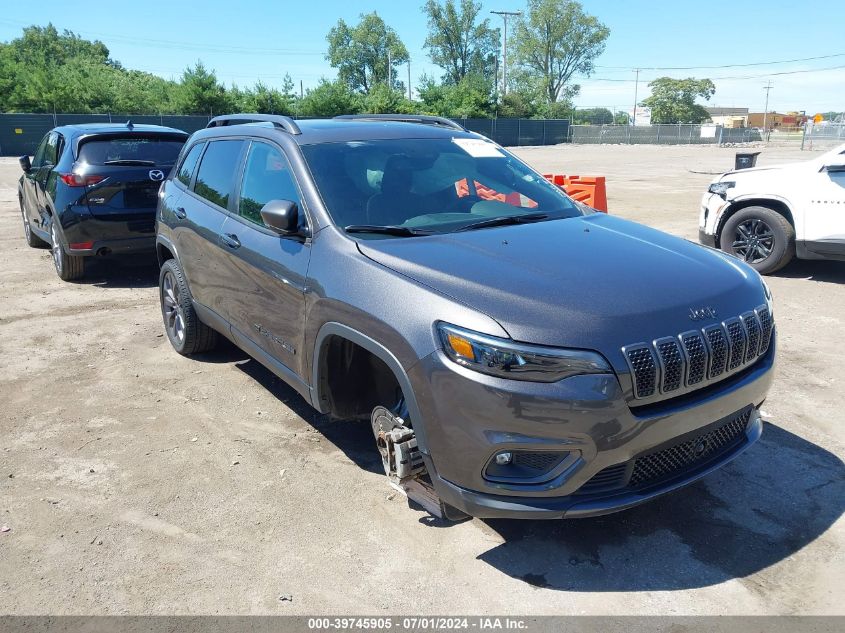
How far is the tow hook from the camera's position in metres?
2.91

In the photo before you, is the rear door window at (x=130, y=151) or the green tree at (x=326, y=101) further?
the green tree at (x=326, y=101)

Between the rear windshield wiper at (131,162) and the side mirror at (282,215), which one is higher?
the rear windshield wiper at (131,162)

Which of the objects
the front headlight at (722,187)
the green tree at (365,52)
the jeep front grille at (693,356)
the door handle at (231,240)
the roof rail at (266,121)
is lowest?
the jeep front grille at (693,356)

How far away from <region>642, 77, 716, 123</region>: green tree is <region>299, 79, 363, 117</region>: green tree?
2951 inches

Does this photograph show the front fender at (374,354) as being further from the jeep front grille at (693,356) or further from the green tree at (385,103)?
the green tree at (385,103)

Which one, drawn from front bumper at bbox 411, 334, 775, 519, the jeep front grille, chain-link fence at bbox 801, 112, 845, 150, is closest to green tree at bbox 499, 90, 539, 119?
chain-link fence at bbox 801, 112, 845, 150

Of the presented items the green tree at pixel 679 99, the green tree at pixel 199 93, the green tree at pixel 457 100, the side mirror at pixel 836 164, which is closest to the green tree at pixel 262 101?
the green tree at pixel 199 93

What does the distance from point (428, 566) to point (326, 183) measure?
201cm

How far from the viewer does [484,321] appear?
8.55ft

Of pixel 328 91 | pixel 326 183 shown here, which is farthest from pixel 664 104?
pixel 326 183

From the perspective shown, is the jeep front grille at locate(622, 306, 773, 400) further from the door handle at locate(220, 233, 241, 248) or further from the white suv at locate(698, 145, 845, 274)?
the white suv at locate(698, 145, 845, 274)

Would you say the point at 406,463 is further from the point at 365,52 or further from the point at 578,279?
the point at 365,52

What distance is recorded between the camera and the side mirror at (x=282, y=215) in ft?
Result: 11.4

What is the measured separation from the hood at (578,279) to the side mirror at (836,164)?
16.2ft
